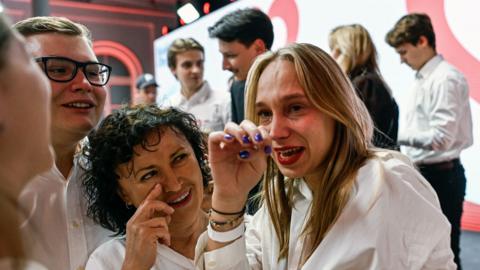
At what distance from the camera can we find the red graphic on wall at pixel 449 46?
3102 mm

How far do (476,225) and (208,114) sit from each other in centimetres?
213

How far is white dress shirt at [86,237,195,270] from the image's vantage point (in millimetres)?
1144

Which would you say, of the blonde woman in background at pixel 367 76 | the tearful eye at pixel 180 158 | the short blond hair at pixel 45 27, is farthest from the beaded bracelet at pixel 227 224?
the blonde woman in background at pixel 367 76

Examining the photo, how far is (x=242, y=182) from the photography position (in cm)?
105

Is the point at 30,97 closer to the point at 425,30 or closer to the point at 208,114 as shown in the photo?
the point at 425,30

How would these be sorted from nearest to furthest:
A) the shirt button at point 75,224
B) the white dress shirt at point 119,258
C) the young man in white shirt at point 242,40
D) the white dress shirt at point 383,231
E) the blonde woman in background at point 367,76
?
the white dress shirt at point 383,231, the white dress shirt at point 119,258, the shirt button at point 75,224, the blonde woman in background at point 367,76, the young man in white shirt at point 242,40

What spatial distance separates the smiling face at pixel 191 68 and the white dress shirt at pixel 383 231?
7.95ft

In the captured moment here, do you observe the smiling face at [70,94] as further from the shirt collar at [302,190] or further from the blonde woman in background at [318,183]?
the shirt collar at [302,190]

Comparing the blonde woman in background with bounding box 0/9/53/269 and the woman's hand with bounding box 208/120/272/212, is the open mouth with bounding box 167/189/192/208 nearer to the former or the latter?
the woman's hand with bounding box 208/120/272/212

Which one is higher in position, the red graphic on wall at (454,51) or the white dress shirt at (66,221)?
the red graphic on wall at (454,51)

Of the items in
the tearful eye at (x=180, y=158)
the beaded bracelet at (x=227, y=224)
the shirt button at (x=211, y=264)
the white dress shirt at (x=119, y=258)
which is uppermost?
the tearful eye at (x=180, y=158)

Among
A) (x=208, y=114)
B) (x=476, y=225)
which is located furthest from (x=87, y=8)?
(x=476, y=225)

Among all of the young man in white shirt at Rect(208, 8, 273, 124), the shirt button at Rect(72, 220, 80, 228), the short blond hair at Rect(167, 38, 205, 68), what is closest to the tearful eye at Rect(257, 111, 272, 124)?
the shirt button at Rect(72, 220, 80, 228)

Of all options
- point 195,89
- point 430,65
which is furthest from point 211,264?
point 195,89
